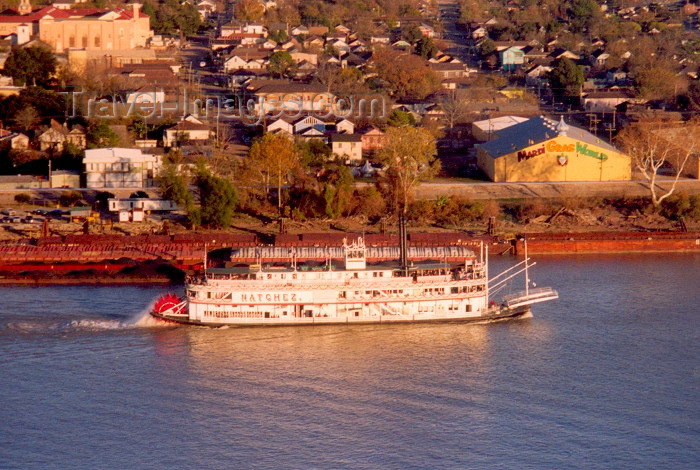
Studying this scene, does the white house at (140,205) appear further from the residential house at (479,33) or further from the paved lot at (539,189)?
the residential house at (479,33)

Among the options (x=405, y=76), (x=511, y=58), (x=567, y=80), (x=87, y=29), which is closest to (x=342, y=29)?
(x=511, y=58)

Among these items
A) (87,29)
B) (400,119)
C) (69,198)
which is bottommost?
(69,198)

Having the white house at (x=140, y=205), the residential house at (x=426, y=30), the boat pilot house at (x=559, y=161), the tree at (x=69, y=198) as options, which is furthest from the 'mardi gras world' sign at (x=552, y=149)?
the residential house at (x=426, y=30)

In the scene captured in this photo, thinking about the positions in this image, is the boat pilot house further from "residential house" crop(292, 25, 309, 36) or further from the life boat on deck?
"residential house" crop(292, 25, 309, 36)

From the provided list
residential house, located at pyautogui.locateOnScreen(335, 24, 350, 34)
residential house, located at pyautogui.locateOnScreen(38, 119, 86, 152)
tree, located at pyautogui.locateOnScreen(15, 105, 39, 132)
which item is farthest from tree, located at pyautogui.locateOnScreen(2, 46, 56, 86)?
residential house, located at pyautogui.locateOnScreen(335, 24, 350, 34)

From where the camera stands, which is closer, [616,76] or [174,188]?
[174,188]

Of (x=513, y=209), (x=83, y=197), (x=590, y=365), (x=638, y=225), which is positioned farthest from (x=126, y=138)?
(x=590, y=365)

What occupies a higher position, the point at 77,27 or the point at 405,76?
the point at 77,27

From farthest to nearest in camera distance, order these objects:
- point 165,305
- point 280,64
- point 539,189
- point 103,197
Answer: point 280,64, point 539,189, point 103,197, point 165,305

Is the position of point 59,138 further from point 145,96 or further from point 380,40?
point 380,40
